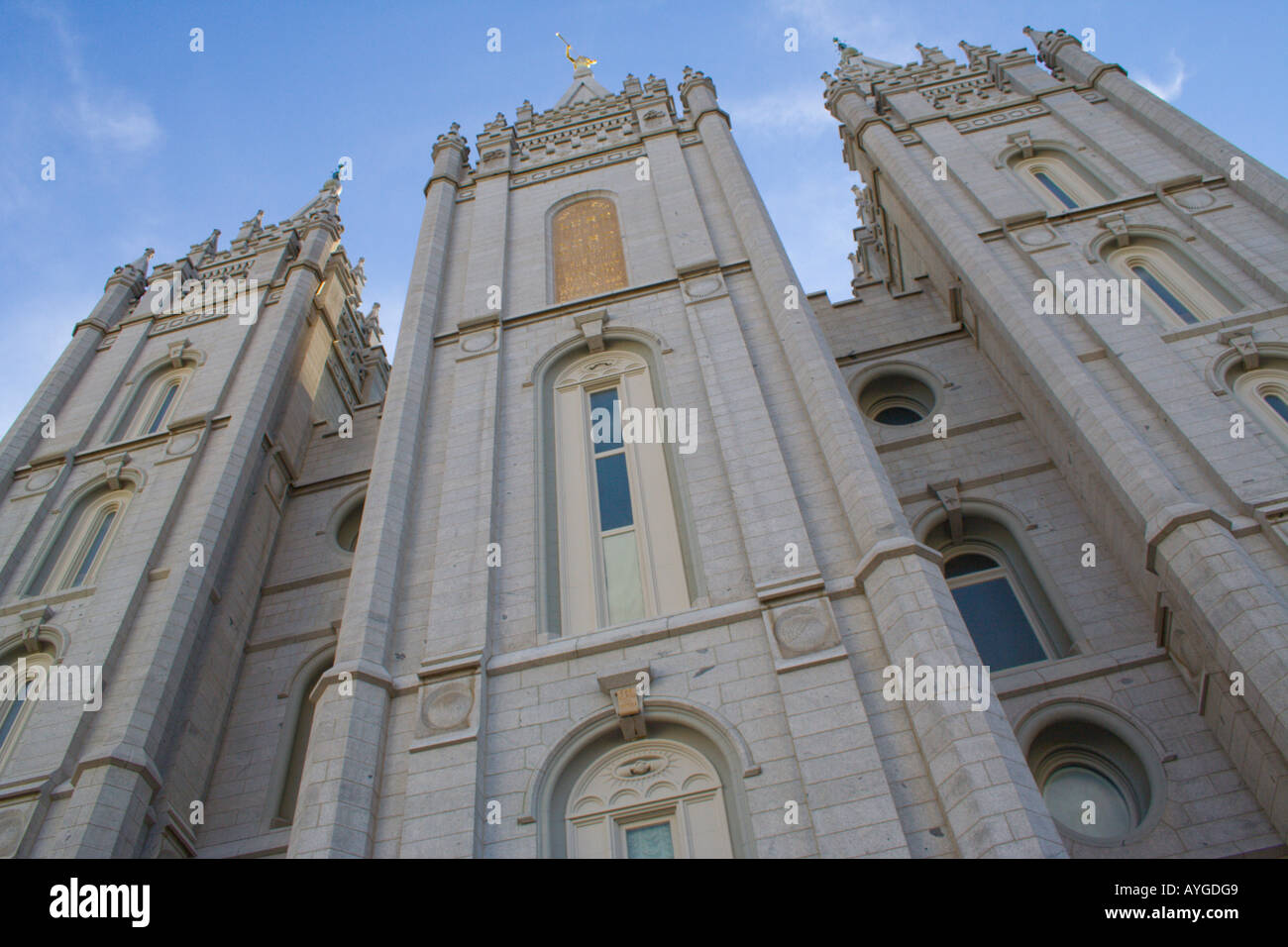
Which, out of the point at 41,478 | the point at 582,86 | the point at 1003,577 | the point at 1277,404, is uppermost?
the point at 582,86

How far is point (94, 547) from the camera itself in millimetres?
15945

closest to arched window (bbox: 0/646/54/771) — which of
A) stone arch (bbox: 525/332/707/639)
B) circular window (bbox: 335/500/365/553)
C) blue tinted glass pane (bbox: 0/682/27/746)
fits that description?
blue tinted glass pane (bbox: 0/682/27/746)

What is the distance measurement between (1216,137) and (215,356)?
17.4 meters

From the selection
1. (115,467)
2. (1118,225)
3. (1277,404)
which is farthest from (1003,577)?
(115,467)

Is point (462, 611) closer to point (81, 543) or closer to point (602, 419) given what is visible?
point (602, 419)

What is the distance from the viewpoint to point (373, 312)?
1326 inches

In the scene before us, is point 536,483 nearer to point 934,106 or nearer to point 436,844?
point 436,844

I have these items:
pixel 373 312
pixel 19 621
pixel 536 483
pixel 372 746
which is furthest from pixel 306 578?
pixel 373 312

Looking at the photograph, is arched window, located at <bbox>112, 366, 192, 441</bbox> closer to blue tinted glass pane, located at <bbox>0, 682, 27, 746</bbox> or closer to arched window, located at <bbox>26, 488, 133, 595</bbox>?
arched window, located at <bbox>26, 488, 133, 595</bbox>

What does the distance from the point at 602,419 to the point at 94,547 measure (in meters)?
8.25

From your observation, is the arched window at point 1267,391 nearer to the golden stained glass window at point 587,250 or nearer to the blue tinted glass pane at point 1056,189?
the blue tinted glass pane at point 1056,189

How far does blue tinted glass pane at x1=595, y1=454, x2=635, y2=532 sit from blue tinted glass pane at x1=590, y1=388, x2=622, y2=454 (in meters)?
0.30

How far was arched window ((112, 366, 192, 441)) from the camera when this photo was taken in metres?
18.8
